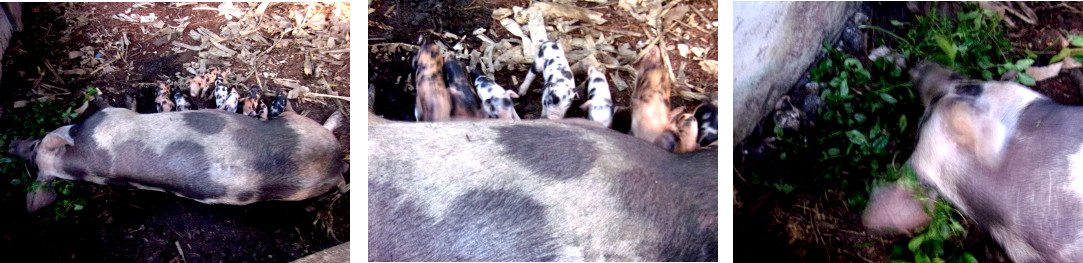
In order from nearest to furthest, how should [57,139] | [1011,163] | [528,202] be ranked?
[528,202]
[1011,163]
[57,139]

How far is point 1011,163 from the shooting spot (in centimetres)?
216

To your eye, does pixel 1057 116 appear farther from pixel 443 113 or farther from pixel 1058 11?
pixel 443 113

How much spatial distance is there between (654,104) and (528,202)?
697 millimetres

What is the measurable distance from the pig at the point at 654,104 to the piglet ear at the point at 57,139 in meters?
1.98

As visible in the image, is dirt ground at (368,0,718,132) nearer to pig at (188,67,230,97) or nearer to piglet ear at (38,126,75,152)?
pig at (188,67,230,97)

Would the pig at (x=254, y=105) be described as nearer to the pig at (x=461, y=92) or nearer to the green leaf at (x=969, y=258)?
the pig at (x=461, y=92)

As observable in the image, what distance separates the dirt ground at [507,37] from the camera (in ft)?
7.45

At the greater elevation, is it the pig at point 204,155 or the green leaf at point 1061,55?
the green leaf at point 1061,55

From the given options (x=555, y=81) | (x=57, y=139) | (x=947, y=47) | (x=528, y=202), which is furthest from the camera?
(x=947, y=47)

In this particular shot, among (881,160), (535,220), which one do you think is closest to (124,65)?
(535,220)

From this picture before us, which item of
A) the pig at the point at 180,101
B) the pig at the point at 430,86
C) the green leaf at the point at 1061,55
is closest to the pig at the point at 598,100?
the pig at the point at 430,86

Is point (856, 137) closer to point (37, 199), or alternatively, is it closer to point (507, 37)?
point (507, 37)

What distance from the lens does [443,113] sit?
255 cm

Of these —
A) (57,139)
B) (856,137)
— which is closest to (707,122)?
(856,137)
